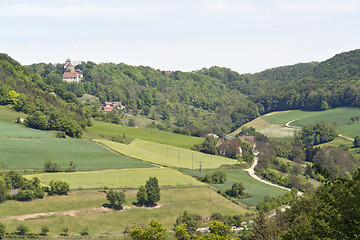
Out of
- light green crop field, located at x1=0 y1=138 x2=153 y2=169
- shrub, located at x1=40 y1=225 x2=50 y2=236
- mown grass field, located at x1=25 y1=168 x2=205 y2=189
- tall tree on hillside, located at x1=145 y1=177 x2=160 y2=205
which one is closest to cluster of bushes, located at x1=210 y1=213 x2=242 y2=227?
tall tree on hillside, located at x1=145 y1=177 x2=160 y2=205

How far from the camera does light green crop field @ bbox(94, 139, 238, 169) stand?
130 m

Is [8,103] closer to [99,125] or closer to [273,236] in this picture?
[99,125]

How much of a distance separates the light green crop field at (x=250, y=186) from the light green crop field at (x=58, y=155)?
61.9 feet

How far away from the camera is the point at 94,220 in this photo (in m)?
83.6

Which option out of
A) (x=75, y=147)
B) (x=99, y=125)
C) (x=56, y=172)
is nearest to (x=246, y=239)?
(x=56, y=172)

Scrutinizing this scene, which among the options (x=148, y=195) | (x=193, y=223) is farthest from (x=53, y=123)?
(x=193, y=223)

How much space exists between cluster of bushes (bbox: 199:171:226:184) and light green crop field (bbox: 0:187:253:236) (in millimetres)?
11449

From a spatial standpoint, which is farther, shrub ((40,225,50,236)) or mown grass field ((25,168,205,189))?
mown grass field ((25,168,205,189))

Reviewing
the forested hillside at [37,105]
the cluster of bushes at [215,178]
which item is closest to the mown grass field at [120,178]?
the cluster of bushes at [215,178]

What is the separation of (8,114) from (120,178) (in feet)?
213

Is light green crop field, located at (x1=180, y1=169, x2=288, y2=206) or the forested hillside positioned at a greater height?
the forested hillside

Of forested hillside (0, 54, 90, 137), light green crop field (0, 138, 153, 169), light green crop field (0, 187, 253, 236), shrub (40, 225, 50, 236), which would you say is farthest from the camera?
forested hillside (0, 54, 90, 137)

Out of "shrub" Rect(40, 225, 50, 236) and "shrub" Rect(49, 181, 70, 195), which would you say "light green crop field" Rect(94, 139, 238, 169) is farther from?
"shrub" Rect(40, 225, 50, 236)

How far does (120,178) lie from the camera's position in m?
104
